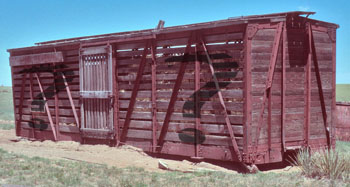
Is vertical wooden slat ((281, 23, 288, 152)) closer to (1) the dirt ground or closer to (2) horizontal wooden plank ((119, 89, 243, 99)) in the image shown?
(1) the dirt ground

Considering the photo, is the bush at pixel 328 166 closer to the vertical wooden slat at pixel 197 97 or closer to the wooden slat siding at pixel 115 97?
the vertical wooden slat at pixel 197 97

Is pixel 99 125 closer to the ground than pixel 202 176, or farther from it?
farther from it

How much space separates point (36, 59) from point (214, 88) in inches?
311

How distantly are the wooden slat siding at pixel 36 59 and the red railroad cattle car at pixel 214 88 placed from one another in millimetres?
803

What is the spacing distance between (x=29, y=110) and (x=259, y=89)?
394 inches

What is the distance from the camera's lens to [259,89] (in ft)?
26.2

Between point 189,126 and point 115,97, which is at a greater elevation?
point 115,97

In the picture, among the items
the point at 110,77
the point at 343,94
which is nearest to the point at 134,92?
the point at 110,77

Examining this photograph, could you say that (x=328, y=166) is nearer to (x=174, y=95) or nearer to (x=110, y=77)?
(x=174, y=95)

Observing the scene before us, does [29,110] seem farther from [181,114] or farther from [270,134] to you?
[270,134]

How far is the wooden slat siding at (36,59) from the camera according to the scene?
463 inches

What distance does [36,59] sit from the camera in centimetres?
1245

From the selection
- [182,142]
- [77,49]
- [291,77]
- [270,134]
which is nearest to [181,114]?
[182,142]

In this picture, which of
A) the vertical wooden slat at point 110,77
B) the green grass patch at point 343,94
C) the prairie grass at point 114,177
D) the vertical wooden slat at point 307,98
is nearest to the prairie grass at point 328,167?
the prairie grass at point 114,177
